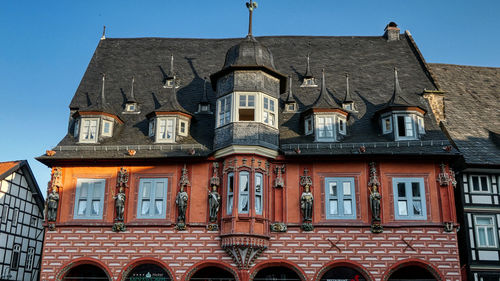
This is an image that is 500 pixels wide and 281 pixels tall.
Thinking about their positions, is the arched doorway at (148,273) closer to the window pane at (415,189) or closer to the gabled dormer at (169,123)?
the gabled dormer at (169,123)

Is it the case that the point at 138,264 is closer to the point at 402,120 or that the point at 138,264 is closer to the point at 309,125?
the point at 309,125

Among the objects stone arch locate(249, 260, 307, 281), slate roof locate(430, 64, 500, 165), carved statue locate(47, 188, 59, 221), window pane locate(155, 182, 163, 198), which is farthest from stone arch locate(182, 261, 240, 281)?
slate roof locate(430, 64, 500, 165)

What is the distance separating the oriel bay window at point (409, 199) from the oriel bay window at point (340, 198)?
1.98 meters

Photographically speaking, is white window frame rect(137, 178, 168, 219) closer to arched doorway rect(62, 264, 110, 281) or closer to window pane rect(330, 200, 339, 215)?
arched doorway rect(62, 264, 110, 281)

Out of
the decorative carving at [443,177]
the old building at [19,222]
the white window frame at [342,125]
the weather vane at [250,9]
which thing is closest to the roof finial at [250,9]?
the weather vane at [250,9]

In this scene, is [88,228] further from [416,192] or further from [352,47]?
[352,47]

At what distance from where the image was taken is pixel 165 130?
1099 inches

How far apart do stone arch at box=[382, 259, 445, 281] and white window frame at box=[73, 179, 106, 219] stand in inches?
527

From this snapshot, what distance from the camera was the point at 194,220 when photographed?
26.0 meters

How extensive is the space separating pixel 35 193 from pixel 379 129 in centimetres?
1962

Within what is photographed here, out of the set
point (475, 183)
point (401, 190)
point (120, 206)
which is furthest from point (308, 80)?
point (120, 206)

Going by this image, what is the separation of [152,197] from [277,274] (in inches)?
271

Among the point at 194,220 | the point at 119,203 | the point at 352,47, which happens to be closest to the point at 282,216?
the point at 194,220

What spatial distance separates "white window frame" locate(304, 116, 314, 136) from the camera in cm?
2771
